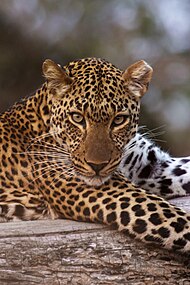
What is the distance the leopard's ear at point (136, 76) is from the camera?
756cm

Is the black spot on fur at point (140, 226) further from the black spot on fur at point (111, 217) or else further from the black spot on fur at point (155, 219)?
the black spot on fur at point (111, 217)

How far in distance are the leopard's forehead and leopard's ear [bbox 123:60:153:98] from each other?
5 cm

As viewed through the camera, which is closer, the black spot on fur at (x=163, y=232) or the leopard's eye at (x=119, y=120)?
the black spot on fur at (x=163, y=232)

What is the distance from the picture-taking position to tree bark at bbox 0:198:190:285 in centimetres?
690

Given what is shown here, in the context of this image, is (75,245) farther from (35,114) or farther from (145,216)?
(35,114)

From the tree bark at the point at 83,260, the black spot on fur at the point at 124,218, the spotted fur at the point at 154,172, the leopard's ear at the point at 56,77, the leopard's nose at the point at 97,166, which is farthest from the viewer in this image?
the spotted fur at the point at 154,172

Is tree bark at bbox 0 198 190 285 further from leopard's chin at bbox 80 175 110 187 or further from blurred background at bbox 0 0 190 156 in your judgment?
blurred background at bbox 0 0 190 156

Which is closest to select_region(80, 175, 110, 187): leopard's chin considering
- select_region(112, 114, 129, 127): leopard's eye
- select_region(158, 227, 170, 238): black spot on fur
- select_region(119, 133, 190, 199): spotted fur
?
select_region(112, 114, 129, 127): leopard's eye

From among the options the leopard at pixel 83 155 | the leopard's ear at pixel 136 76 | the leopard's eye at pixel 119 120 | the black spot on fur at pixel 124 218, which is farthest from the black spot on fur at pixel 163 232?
the leopard's ear at pixel 136 76

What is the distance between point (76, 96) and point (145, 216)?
0.93m

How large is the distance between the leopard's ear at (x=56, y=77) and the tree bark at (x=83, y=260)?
1.01 metres

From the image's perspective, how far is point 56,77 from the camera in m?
7.46

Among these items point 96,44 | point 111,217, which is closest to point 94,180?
point 111,217

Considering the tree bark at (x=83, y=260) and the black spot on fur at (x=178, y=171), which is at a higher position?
the black spot on fur at (x=178, y=171)
